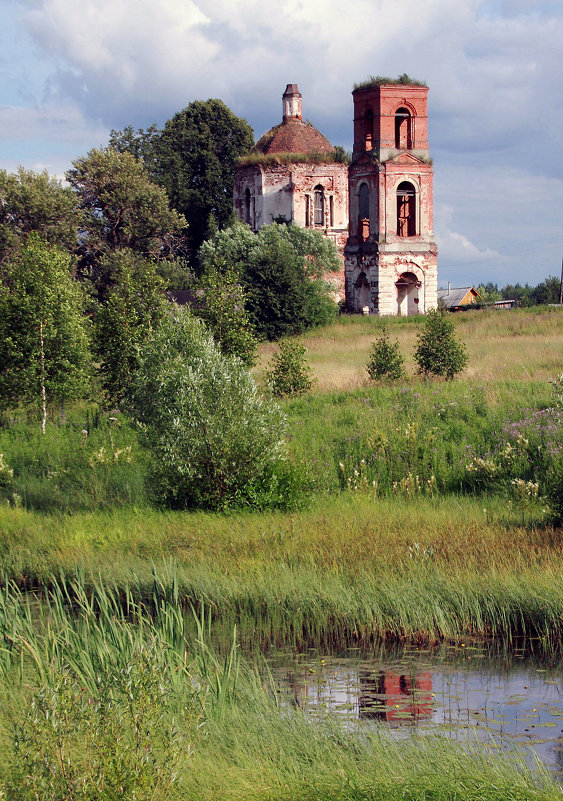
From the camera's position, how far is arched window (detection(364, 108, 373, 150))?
52125 mm

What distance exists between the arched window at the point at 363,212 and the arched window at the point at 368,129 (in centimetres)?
236

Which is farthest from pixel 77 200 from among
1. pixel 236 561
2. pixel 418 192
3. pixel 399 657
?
pixel 399 657

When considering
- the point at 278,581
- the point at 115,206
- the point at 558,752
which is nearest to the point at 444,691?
the point at 558,752

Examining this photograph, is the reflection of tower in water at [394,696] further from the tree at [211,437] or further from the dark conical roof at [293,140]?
the dark conical roof at [293,140]

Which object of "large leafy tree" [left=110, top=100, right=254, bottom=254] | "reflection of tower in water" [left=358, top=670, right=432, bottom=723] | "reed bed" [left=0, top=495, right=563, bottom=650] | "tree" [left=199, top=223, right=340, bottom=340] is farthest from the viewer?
"large leafy tree" [left=110, top=100, right=254, bottom=254]

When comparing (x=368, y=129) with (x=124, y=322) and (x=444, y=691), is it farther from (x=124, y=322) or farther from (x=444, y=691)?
(x=444, y=691)

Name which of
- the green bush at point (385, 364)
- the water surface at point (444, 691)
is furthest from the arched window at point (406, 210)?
the water surface at point (444, 691)

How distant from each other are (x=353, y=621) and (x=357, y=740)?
337 centimetres

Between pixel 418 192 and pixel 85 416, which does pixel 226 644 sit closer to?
pixel 85 416

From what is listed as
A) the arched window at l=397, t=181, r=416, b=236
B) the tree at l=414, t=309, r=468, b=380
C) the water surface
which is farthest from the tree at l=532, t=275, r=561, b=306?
the water surface

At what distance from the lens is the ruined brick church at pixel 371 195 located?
50656 millimetres

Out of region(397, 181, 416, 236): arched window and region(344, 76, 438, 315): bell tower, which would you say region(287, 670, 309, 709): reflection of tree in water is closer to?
region(344, 76, 438, 315): bell tower

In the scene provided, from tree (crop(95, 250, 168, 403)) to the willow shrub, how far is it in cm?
732

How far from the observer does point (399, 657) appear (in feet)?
30.0
